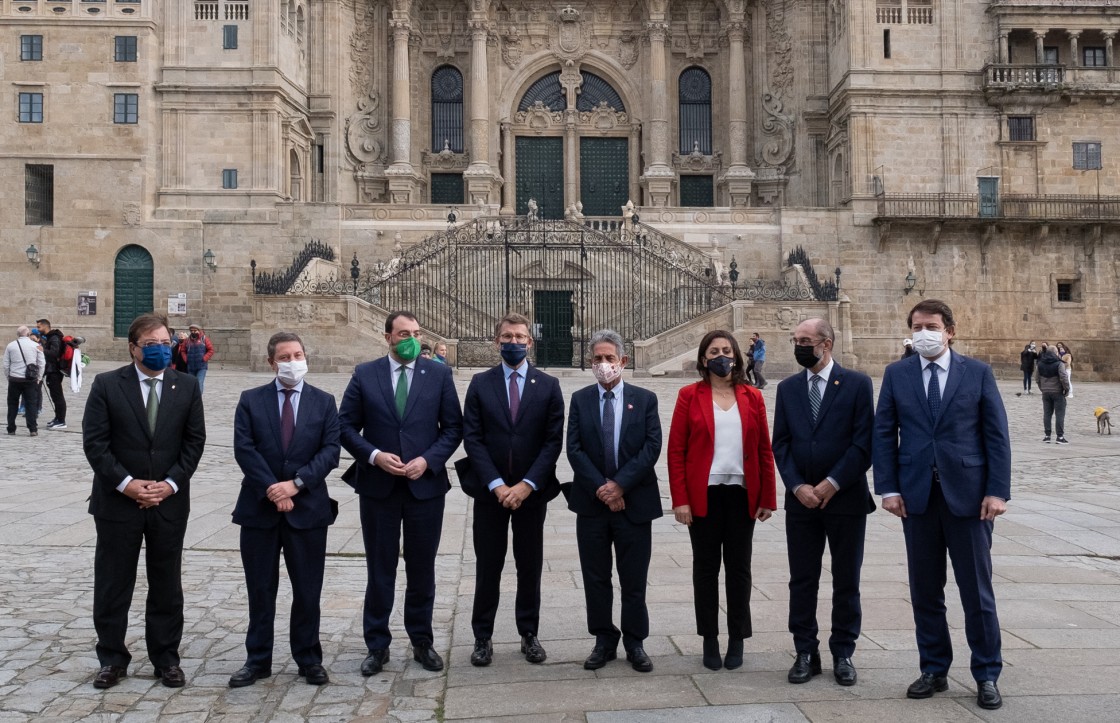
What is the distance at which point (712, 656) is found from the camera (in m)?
5.87

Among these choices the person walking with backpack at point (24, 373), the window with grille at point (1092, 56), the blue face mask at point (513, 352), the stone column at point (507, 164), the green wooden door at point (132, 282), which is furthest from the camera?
the stone column at point (507, 164)

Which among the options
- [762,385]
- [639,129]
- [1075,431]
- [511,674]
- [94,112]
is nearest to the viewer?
[511,674]

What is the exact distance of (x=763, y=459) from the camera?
6.12 meters

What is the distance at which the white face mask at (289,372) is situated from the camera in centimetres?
600

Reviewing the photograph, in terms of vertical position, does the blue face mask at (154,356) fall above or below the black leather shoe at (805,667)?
above

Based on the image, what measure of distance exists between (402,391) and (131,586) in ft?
6.17

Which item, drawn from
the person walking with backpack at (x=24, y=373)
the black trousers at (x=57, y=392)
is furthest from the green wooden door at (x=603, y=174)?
the person walking with backpack at (x=24, y=373)

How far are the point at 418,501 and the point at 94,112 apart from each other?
33800 millimetres

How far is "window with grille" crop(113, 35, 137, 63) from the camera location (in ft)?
115

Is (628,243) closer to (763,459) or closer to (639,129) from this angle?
(639,129)

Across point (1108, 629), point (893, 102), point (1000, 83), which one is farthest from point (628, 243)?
point (1108, 629)

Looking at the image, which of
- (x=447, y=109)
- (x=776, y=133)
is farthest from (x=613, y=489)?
(x=447, y=109)

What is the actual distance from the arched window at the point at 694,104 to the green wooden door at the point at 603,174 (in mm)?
2690

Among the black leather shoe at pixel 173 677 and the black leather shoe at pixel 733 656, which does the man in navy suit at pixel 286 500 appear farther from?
the black leather shoe at pixel 733 656
